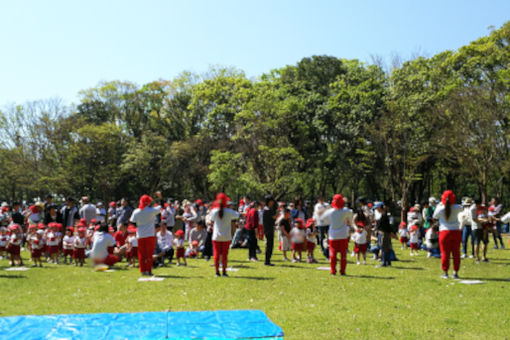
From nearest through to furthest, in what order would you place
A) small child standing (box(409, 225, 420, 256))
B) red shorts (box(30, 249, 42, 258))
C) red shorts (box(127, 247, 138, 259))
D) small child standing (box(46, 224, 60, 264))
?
1. red shorts (box(127, 247, 138, 259))
2. red shorts (box(30, 249, 42, 258))
3. small child standing (box(46, 224, 60, 264))
4. small child standing (box(409, 225, 420, 256))

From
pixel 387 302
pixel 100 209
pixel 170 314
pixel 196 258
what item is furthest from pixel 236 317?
pixel 100 209

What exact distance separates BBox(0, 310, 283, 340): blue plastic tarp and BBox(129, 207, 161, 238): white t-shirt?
4082mm

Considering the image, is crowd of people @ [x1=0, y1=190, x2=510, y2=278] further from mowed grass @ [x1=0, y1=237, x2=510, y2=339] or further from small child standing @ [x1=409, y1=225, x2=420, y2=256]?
mowed grass @ [x1=0, y1=237, x2=510, y2=339]

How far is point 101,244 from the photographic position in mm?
12164

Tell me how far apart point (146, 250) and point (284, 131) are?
2272 centimetres

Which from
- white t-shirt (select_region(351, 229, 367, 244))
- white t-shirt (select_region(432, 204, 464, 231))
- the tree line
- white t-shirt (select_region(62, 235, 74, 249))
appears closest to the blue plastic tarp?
white t-shirt (select_region(432, 204, 464, 231))

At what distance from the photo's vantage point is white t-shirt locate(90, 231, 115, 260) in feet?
39.8

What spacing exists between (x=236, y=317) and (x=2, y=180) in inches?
1706

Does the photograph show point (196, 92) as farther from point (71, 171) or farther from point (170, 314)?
point (170, 314)

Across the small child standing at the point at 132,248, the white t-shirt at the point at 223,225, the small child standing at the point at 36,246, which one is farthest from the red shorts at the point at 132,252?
the white t-shirt at the point at 223,225

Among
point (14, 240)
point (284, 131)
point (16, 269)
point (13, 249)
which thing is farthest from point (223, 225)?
point (284, 131)

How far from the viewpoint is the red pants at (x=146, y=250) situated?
35.6 feet

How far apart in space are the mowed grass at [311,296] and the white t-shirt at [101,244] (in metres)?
0.52

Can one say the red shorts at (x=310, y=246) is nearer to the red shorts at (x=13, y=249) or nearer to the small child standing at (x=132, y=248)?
the small child standing at (x=132, y=248)
